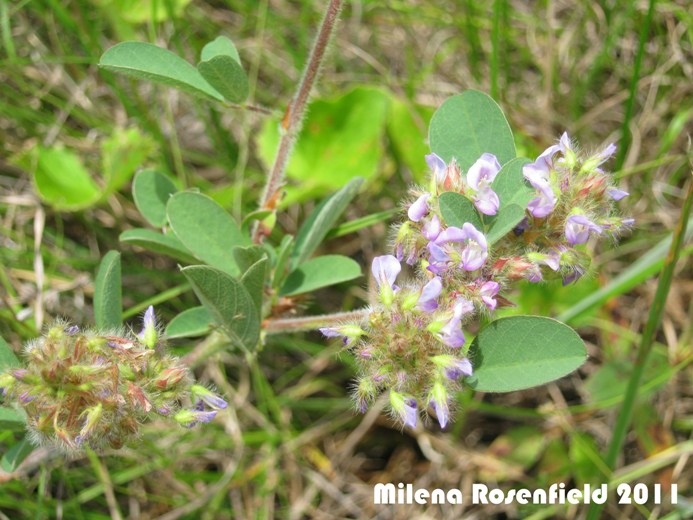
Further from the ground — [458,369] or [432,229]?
[432,229]

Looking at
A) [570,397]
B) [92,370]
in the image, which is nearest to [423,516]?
[570,397]

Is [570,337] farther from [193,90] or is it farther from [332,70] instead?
[332,70]

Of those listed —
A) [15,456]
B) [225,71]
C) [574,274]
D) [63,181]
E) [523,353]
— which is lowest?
[15,456]

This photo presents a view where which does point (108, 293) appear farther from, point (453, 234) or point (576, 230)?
point (576, 230)

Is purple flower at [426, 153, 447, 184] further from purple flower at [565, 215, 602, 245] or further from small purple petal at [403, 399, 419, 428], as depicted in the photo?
small purple petal at [403, 399, 419, 428]

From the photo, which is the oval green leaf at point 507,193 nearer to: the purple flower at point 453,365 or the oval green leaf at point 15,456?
the purple flower at point 453,365

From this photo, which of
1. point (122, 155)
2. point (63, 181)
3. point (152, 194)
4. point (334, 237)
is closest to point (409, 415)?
point (152, 194)
